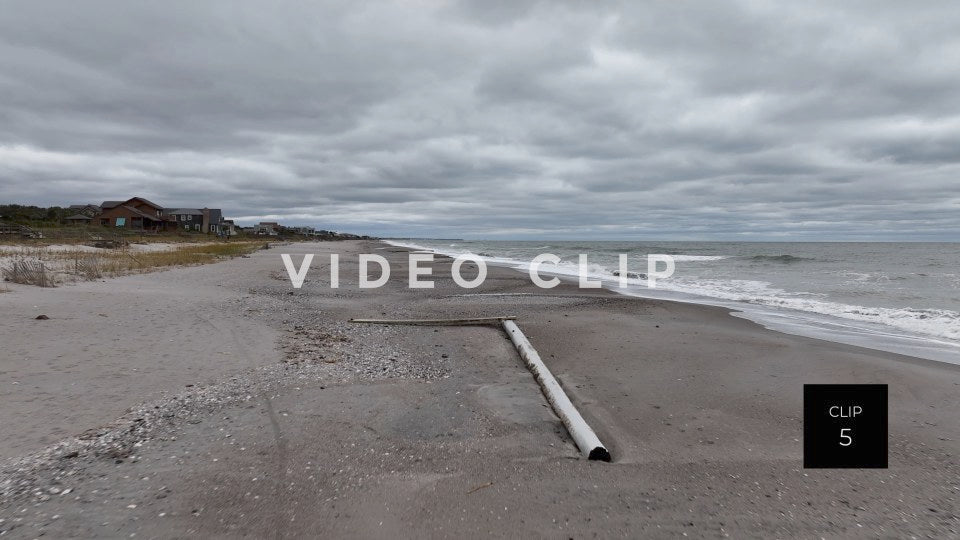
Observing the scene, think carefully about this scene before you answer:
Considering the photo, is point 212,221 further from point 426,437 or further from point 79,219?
point 426,437

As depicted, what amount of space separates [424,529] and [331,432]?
5.91 feet

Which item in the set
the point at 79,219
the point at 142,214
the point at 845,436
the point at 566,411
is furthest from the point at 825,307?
the point at 79,219

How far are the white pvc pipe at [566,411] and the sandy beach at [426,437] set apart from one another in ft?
0.38

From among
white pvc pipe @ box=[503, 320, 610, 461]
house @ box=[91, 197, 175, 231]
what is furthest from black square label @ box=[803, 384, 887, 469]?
house @ box=[91, 197, 175, 231]

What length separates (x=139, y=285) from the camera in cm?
1412

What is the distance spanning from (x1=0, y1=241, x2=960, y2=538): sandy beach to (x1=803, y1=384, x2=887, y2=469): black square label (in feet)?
0.44

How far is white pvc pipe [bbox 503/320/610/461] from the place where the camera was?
4270 mm

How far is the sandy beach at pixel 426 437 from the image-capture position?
338 centimetres

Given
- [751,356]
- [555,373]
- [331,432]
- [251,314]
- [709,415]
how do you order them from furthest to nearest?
[251,314] < [751,356] < [555,373] < [709,415] < [331,432]

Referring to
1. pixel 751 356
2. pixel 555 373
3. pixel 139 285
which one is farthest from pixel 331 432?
pixel 139 285

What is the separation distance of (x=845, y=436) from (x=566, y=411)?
2.48 meters

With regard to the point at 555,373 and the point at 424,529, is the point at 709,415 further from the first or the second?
the point at 424,529

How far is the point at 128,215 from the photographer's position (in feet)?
238

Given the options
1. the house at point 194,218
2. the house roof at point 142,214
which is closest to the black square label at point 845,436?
the house roof at point 142,214
